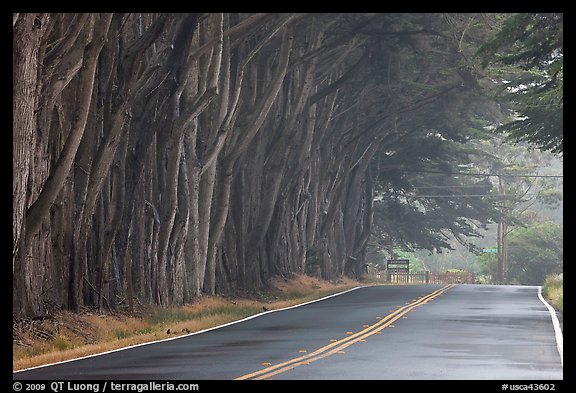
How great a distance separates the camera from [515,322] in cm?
3192

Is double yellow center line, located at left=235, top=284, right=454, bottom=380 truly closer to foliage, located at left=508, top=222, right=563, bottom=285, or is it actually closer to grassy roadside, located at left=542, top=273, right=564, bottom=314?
grassy roadside, located at left=542, top=273, right=564, bottom=314

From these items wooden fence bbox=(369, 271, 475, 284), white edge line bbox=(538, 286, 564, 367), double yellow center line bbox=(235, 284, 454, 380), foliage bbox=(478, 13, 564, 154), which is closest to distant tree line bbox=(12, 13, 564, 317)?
foliage bbox=(478, 13, 564, 154)

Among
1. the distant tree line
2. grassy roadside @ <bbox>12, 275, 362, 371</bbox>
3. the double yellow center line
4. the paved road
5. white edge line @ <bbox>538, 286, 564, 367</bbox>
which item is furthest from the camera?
the distant tree line

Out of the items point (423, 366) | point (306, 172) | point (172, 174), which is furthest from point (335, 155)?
point (423, 366)

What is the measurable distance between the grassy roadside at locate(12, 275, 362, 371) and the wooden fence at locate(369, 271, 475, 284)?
5001cm

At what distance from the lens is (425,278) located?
→ 97375 millimetres

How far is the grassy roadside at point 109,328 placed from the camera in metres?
23.2

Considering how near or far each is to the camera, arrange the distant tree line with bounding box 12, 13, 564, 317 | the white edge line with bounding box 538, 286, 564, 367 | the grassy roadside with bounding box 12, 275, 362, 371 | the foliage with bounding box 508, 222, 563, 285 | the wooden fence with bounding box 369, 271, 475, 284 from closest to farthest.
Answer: the white edge line with bounding box 538, 286, 564, 367 < the grassy roadside with bounding box 12, 275, 362, 371 < the distant tree line with bounding box 12, 13, 564, 317 < the wooden fence with bounding box 369, 271, 475, 284 < the foliage with bounding box 508, 222, 563, 285

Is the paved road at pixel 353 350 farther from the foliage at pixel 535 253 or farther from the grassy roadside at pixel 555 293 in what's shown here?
the foliage at pixel 535 253

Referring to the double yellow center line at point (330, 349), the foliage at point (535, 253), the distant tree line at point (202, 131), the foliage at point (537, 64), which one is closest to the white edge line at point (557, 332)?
the double yellow center line at point (330, 349)

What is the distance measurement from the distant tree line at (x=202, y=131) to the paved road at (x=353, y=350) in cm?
310

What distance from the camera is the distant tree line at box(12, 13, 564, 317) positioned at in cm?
2597
